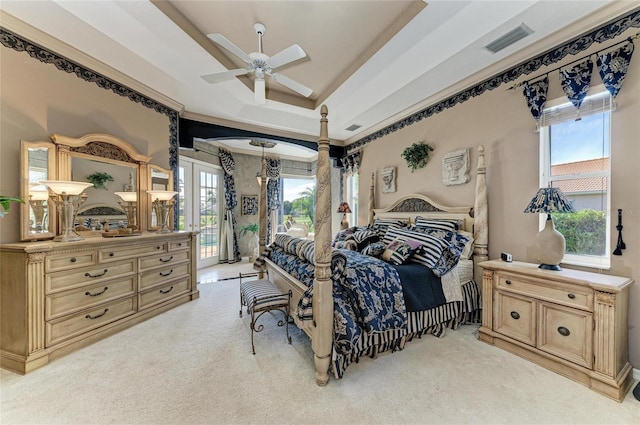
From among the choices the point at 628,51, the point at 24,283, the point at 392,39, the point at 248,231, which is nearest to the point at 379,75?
the point at 392,39

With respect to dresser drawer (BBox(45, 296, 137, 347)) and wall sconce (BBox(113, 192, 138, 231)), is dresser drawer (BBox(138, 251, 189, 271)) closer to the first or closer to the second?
dresser drawer (BBox(45, 296, 137, 347))

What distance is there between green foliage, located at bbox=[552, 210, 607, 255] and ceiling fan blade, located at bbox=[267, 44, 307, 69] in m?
2.97

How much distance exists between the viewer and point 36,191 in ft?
7.81

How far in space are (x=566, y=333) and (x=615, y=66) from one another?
7.18 feet

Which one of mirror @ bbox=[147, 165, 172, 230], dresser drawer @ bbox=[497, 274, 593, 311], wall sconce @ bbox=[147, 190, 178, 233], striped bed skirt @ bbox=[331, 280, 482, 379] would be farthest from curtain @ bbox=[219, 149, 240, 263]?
dresser drawer @ bbox=[497, 274, 593, 311]

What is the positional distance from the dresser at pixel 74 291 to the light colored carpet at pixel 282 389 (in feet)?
0.61

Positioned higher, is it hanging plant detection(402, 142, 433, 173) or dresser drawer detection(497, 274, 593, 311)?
hanging plant detection(402, 142, 433, 173)

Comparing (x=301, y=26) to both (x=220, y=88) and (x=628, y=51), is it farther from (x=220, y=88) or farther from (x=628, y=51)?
(x=628, y=51)

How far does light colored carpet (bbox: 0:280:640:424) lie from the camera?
62.9 inches

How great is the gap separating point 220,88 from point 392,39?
2.29 m

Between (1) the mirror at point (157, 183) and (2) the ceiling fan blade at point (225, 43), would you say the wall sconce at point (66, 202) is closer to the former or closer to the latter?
(1) the mirror at point (157, 183)

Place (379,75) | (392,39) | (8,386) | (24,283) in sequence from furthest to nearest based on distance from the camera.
→ (379,75), (392,39), (24,283), (8,386)

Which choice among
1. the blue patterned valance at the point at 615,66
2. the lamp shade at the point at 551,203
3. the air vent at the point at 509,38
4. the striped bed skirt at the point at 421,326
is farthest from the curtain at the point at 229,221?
the blue patterned valance at the point at 615,66

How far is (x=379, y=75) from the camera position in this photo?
10.2 ft
